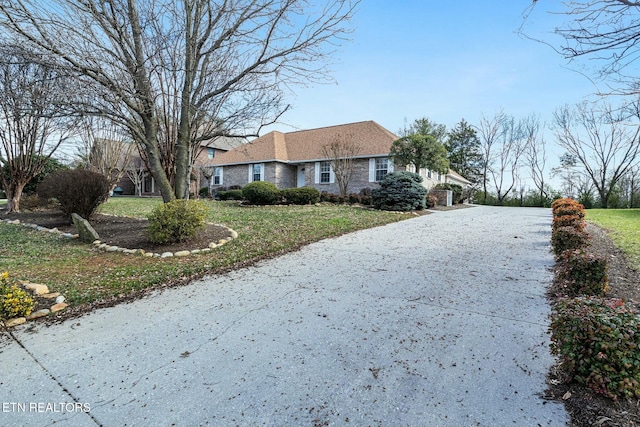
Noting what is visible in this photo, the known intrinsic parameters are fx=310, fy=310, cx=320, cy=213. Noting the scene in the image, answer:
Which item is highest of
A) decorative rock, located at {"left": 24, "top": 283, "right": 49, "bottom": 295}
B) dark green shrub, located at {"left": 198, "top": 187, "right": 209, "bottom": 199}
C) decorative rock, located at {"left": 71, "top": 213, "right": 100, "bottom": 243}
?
dark green shrub, located at {"left": 198, "top": 187, "right": 209, "bottom": 199}

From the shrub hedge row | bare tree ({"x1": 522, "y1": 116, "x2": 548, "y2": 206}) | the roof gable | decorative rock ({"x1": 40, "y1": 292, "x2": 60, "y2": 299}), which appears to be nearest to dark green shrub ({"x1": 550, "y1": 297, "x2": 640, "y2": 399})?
the shrub hedge row

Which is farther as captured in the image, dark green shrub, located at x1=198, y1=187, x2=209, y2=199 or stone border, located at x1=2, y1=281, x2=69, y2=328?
dark green shrub, located at x1=198, y1=187, x2=209, y2=199

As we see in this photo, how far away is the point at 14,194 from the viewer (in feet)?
35.9

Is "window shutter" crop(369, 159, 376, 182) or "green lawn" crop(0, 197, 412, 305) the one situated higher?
"window shutter" crop(369, 159, 376, 182)

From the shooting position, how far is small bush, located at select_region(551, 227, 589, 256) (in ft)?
15.4

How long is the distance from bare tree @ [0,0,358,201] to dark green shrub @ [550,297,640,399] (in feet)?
20.4

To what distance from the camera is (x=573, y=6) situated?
2.91 meters

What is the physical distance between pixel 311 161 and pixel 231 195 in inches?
222

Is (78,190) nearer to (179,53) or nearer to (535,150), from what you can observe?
(179,53)

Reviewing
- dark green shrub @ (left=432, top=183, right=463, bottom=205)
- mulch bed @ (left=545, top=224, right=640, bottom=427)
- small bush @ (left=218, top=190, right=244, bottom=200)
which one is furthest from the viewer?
dark green shrub @ (left=432, top=183, right=463, bottom=205)

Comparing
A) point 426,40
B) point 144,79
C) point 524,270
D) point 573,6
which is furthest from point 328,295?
point 144,79

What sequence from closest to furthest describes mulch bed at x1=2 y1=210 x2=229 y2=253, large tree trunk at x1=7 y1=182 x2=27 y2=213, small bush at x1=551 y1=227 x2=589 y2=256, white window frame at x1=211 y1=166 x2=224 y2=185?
small bush at x1=551 y1=227 x2=589 y2=256
mulch bed at x1=2 y1=210 x2=229 y2=253
large tree trunk at x1=7 y1=182 x2=27 y2=213
white window frame at x1=211 y1=166 x2=224 y2=185

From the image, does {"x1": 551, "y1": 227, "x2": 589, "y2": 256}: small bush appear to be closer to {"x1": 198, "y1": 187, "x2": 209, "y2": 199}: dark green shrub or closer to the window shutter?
the window shutter

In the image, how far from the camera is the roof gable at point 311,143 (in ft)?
62.6
